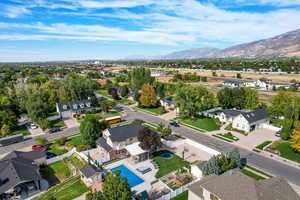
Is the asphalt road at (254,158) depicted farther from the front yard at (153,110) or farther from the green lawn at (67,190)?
the green lawn at (67,190)

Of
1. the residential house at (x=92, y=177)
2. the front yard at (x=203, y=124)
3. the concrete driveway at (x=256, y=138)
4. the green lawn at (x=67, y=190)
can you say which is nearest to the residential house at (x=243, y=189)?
the residential house at (x=92, y=177)

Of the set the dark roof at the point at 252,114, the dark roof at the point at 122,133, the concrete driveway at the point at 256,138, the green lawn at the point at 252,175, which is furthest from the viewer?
the dark roof at the point at 252,114

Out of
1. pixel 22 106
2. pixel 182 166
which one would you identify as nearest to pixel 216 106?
pixel 182 166

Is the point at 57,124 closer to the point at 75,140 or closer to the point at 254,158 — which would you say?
the point at 75,140

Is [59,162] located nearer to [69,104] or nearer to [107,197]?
[107,197]

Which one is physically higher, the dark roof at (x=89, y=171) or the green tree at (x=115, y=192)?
the green tree at (x=115, y=192)

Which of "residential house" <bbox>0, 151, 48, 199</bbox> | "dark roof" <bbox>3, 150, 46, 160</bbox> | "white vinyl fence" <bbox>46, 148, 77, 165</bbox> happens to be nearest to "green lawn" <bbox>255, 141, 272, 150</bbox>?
"white vinyl fence" <bbox>46, 148, 77, 165</bbox>

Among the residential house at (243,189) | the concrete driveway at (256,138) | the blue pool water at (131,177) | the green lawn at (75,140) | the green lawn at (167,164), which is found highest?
the residential house at (243,189)
